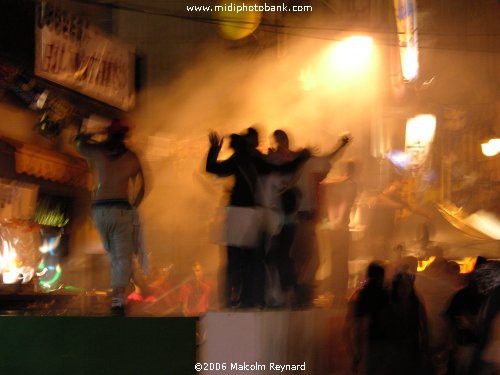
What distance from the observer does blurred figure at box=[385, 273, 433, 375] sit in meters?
5.62

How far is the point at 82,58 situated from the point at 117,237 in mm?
3124

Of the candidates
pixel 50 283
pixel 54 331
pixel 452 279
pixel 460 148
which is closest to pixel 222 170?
pixel 54 331

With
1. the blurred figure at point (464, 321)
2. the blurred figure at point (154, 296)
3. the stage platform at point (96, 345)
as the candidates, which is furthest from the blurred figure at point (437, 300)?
the stage platform at point (96, 345)

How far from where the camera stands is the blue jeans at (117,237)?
5.77m

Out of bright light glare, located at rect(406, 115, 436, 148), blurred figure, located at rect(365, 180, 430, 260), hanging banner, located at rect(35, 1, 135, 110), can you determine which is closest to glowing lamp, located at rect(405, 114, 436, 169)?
bright light glare, located at rect(406, 115, 436, 148)

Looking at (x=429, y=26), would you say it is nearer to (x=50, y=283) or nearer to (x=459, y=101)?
(x=459, y=101)

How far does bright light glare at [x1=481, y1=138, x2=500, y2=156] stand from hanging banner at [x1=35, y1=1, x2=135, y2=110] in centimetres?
A: 464

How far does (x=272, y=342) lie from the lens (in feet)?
18.4

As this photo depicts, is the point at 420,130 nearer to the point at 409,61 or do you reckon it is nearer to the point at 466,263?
the point at 409,61

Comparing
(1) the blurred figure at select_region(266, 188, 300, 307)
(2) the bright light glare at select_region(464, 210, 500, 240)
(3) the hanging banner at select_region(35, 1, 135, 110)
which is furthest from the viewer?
(2) the bright light glare at select_region(464, 210, 500, 240)

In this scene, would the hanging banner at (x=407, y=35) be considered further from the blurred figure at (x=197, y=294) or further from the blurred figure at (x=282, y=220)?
the blurred figure at (x=197, y=294)

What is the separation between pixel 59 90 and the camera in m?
7.96

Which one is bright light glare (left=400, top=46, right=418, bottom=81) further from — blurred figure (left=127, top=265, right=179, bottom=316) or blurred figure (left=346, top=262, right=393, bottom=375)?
blurred figure (left=127, top=265, right=179, bottom=316)

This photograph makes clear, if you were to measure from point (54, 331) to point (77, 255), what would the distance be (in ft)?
12.0
